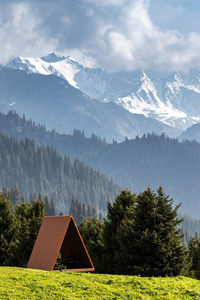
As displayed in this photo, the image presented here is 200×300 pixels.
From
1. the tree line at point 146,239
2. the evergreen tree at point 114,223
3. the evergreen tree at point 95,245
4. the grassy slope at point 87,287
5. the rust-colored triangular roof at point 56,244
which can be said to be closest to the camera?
the grassy slope at point 87,287

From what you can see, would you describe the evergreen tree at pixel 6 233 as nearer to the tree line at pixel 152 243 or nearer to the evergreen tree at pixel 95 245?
the evergreen tree at pixel 95 245

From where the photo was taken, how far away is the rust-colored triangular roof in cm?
4447

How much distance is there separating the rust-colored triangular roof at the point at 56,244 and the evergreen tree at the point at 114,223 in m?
10.9

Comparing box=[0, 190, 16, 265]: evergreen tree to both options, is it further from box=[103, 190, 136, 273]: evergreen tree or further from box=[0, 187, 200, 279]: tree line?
box=[103, 190, 136, 273]: evergreen tree

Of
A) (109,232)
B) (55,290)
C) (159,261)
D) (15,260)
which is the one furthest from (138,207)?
(15,260)

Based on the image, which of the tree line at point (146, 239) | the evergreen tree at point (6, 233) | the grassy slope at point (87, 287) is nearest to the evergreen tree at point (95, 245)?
the tree line at point (146, 239)

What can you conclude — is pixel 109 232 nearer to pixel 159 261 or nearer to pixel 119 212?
pixel 119 212

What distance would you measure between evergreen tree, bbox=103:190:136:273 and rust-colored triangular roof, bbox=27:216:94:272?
1089 centimetres

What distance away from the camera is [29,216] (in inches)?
2884

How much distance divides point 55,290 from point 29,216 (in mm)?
40959

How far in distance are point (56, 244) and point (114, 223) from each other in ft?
54.4

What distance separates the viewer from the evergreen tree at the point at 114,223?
191 feet

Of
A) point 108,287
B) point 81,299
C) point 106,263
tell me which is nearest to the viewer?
point 81,299

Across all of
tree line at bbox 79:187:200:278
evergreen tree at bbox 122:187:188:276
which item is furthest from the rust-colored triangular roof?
evergreen tree at bbox 122:187:188:276
